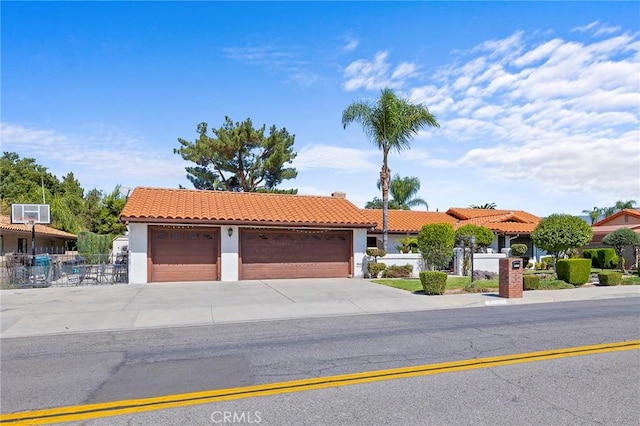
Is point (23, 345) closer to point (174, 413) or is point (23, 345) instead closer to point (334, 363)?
point (174, 413)

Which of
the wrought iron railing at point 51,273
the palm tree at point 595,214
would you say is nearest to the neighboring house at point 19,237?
the wrought iron railing at point 51,273

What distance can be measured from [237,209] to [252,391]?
704 inches

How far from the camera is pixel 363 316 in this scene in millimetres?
12359

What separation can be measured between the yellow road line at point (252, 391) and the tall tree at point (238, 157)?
1274 inches

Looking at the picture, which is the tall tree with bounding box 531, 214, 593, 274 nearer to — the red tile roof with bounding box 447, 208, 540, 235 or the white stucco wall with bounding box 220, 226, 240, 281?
the red tile roof with bounding box 447, 208, 540, 235

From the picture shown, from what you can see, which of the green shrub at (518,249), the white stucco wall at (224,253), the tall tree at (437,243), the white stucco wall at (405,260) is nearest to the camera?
the white stucco wall at (224,253)

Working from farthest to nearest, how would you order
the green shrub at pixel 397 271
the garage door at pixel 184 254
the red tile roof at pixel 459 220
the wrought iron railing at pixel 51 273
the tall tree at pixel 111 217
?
the tall tree at pixel 111 217
the red tile roof at pixel 459 220
the green shrub at pixel 397 271
the garage door at pixel 184 254
the wrought iron railing at pixel 51 273

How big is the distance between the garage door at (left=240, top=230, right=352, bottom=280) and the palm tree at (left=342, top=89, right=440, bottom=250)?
3053 mm

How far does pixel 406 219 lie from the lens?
34.2 meters

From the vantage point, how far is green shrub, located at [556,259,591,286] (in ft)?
65.0

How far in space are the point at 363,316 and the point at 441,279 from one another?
504cm

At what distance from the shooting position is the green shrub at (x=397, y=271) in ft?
76.7

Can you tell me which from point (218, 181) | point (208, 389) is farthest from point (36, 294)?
point (218, 181)

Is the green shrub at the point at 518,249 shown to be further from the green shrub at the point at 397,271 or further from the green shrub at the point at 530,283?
the green shrub at the point at 530,283
